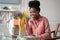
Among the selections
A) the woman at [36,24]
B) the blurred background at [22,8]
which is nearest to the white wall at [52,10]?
the blurred background at [22,8]

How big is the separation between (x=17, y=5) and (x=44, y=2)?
26.0 inches

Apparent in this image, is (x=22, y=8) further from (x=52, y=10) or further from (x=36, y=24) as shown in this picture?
(x=36, y=24)

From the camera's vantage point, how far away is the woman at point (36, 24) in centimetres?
210

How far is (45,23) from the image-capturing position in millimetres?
2213

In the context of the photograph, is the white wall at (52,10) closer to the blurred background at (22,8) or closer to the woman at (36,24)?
the blurred background at (22,8)

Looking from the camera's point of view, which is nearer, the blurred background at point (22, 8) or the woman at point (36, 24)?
the woman at point (36, 24)

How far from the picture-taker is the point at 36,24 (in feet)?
7.28

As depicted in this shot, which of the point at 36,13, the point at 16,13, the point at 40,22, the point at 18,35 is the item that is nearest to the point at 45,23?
the point at 40,22

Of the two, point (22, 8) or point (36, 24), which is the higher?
point (22, 8)

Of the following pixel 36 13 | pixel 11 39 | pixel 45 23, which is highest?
pixel 36 13

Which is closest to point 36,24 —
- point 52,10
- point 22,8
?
point 22,8

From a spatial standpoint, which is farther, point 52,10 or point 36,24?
point 52,10

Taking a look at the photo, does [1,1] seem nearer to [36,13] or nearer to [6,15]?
[6,15]

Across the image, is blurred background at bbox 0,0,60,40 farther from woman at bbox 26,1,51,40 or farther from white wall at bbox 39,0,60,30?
woman at bbox 26,1,51,40
